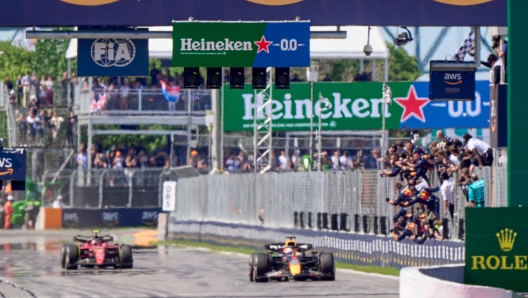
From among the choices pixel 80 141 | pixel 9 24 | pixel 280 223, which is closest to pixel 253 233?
pixel 280 223

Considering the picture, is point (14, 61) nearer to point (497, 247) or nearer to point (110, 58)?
point (110, 58)

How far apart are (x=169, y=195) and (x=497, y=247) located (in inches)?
1156

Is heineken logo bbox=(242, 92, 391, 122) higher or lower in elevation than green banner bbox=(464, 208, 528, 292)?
higher

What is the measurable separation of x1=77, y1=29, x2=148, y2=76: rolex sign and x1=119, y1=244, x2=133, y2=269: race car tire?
19.4ft

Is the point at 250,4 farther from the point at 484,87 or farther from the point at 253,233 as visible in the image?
the point at 484,87

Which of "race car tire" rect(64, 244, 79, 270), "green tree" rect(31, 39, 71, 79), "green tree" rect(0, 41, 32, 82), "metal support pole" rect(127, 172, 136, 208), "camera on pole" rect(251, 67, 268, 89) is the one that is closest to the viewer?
"camera on pole" rect(251, 67, 268, 89)

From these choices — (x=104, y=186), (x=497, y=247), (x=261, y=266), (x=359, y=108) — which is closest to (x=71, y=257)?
(x=261, y=266)

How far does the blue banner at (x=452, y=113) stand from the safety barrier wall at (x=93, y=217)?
11.7 meters

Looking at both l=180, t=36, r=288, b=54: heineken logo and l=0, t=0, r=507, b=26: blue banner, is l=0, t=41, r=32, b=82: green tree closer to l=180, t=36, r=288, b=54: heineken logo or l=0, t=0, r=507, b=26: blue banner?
l=0, t=0, r=507, b=26: blue banner

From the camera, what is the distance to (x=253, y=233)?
32.7 metres

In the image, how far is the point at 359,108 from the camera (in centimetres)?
4022

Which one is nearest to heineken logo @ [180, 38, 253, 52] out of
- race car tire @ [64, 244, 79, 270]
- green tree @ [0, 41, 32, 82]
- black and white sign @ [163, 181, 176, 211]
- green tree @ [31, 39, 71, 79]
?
race car tire @ [64, 244, 79, 270]

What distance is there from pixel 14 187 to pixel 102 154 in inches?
833

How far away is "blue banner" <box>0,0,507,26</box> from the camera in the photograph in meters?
21.1
